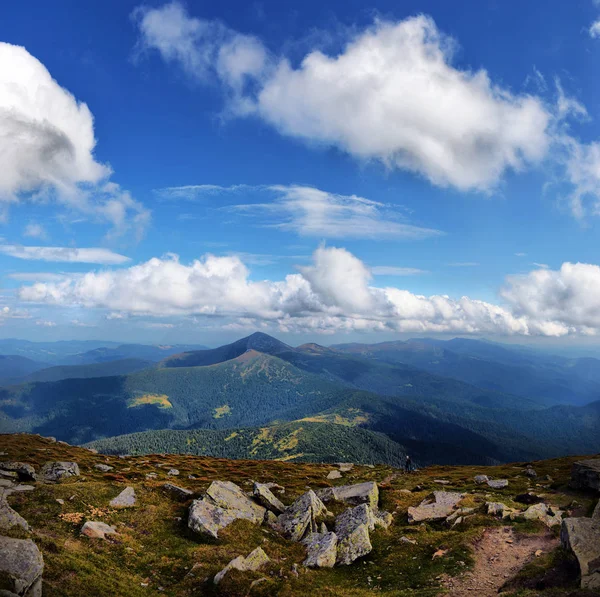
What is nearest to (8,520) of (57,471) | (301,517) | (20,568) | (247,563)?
(20,568)

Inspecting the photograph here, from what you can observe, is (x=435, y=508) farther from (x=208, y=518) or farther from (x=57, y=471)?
(x=57, y=471)

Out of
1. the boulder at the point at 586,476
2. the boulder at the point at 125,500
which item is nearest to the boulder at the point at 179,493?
the boulder at the point at 125,500

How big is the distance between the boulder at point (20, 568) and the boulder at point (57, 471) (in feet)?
117

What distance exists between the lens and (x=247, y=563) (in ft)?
87.1

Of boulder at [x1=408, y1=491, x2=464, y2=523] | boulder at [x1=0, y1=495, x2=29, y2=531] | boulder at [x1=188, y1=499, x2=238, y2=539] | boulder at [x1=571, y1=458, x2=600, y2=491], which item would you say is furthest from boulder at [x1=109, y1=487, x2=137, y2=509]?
boulder at [x1=571, y1=458, x2=600, y2=491]

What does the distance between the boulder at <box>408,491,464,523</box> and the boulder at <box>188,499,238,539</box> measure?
68.7ft

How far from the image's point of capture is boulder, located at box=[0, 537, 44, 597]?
16609 mm

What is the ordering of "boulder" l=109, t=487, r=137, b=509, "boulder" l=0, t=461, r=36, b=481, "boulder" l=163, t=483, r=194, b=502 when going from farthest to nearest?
"boulder" l=0, t=461, r=36, b=481, "boulder" l=163, t=483, r=194, b=502, "boulder" l=109, t=487, r=137, b=509

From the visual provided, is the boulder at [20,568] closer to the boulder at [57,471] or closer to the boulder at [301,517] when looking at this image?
the boulder at [301,517]

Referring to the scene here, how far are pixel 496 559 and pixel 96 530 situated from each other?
3273cm

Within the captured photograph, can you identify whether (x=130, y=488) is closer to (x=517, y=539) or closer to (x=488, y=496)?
(x=517, y=539)

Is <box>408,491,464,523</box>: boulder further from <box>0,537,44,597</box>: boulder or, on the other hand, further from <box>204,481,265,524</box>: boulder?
<box>0,537,44,597</box>: boulder

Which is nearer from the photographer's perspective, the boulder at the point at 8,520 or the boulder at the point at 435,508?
the boulder at the point at 8,520

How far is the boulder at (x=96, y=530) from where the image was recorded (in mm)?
A: 29094
